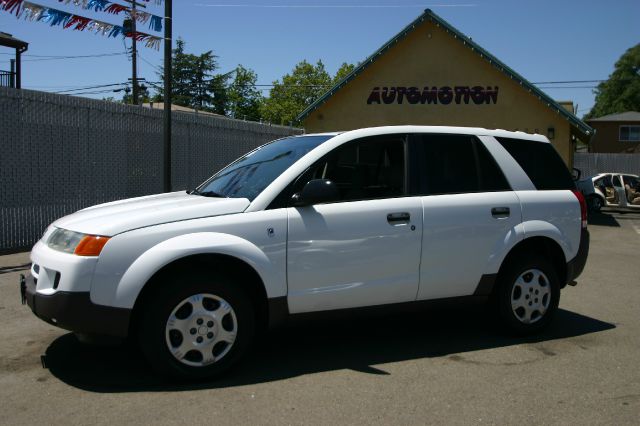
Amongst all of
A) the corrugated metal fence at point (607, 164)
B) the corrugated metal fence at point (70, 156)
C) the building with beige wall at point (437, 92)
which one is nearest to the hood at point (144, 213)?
the corrugated metal fence at point (70, 156)

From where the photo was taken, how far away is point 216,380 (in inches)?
172

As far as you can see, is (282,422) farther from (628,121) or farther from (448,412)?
(628,121)

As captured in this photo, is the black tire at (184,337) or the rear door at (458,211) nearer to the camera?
the black tire at (184,337)

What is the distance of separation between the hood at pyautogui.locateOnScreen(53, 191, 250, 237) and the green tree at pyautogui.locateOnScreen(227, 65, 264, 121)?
7308cm

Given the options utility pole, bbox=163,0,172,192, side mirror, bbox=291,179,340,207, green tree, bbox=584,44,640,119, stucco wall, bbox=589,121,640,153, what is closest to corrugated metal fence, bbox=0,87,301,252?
utility pole, bbox=163,0,172,192

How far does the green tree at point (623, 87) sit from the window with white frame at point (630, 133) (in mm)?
23562

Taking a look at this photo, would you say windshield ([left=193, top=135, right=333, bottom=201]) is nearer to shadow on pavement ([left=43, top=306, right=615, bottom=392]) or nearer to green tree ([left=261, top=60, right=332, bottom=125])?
shadow on pavement ([left=43, top=306, right=615, bottom=392])

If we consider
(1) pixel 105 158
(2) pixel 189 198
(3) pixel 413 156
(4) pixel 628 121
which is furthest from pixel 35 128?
(4) pixel 628 121

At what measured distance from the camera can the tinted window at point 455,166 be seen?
205 inches

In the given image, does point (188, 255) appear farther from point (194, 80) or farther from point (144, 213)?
point (194, 80)

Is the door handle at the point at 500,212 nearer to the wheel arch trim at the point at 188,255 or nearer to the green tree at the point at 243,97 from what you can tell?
the wheel arch trim at the point at 188,255

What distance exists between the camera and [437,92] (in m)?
22.2

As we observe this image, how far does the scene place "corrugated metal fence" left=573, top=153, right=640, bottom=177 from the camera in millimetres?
32469

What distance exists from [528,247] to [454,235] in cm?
94
